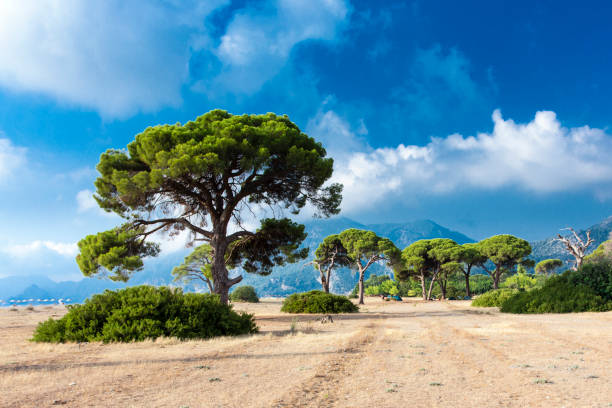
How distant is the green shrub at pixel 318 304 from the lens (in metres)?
22.2

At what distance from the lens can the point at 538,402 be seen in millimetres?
3809

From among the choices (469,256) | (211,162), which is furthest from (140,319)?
(469,256)

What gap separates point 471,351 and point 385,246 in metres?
32.7

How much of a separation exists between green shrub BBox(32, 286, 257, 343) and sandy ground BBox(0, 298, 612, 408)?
1.86 ft

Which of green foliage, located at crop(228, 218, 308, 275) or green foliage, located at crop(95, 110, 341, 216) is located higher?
green foliage, located at crop(95, 110, 341, 216)

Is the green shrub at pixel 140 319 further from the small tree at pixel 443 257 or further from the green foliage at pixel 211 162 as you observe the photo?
the small tree at pixel 443 257

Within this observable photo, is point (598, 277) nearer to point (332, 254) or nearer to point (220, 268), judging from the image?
point (220, 268)

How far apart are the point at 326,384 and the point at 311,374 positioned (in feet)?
2.05

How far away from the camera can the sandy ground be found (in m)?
3.93

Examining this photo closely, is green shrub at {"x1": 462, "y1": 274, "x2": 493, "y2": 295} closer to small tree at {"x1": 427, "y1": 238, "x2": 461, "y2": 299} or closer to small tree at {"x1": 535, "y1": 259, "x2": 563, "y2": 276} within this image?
small tree at {"x1": 535, "y1": 259, "x2": 563, "y2": 276}

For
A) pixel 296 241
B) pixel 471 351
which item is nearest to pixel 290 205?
pixel 296 241

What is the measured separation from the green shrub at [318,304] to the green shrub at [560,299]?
921 centimetres

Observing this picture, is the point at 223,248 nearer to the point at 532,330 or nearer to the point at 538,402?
the point at 532,330

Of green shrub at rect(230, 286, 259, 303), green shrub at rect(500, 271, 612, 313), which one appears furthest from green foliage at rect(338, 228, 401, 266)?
green shrub at rect(500, 271, 612, 313)
